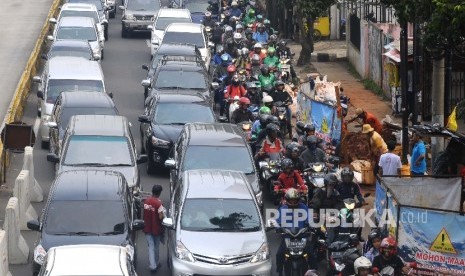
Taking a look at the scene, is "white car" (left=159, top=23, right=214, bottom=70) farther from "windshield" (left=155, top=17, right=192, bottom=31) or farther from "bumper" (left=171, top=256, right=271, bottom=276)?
"bumper" (left=171, top=256, right=271, bottom=276)

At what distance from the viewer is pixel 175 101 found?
3091 centimetres

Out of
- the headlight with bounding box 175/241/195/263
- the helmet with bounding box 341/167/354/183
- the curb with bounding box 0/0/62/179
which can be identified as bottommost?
the curb with bounding box 0/0/62/179

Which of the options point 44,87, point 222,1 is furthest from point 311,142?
point 222,1

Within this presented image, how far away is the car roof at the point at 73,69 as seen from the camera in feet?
114

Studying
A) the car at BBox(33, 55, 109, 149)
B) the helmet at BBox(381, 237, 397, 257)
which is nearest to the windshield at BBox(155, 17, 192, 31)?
the car at BBox(33, 55, 109, 149)

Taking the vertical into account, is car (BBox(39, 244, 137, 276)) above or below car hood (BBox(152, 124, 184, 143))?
above

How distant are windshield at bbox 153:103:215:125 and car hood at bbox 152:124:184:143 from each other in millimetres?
211

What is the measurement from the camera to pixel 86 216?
22031 mm

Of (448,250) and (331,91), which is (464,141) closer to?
(448,250)

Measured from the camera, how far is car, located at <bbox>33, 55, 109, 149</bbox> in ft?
108

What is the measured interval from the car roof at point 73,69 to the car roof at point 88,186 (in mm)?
11340

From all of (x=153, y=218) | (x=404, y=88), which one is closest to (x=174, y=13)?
(x=404, y=88)

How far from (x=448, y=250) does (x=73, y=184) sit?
239 inches

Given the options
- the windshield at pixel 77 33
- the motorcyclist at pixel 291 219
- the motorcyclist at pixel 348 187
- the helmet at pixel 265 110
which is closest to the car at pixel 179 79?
the helmet at pixel 265 110
